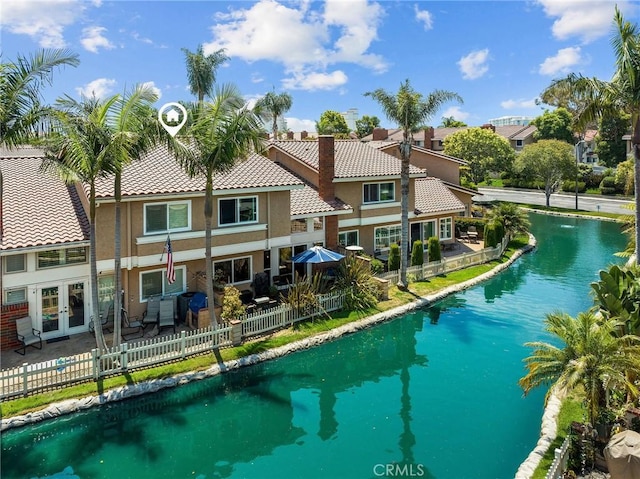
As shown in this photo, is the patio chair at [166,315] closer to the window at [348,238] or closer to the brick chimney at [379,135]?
the window at [348,238]

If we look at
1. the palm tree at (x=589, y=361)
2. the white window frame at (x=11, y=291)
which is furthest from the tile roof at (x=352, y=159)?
the palm tree at (x=589, y=361)

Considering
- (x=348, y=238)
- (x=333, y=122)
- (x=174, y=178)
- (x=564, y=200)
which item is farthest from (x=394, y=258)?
(x=333, y=122)

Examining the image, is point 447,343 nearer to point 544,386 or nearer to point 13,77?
point 544,386

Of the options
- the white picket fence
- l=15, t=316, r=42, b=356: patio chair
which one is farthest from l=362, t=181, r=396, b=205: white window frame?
l=15, t=316, r=42, b=356: patio chair

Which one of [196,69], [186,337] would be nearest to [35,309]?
[186,337]

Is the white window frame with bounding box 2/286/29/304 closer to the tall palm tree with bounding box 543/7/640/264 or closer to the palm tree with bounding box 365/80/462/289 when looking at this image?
the palm tree with bounding box 365/80/462/289

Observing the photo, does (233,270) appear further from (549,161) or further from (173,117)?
(549,161)
